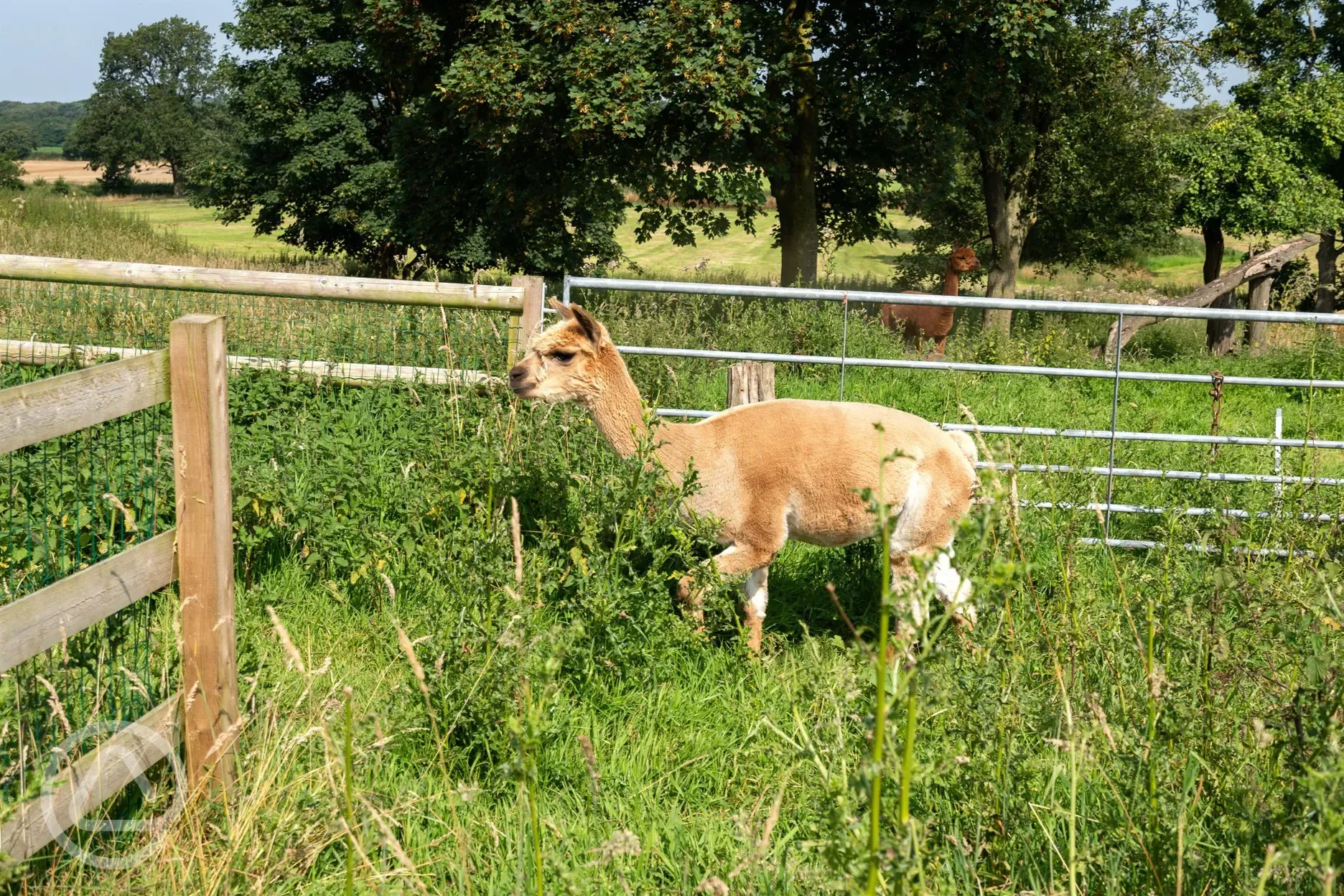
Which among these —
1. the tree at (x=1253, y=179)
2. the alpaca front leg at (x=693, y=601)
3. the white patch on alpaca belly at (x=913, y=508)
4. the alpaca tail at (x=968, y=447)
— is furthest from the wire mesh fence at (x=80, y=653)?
the tree at (x=1253, y=179)

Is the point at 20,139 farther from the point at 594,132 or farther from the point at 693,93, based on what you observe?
the point at 693,93

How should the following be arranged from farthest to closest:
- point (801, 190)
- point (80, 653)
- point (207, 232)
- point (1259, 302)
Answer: point (207, 232) → point (801, 190) → point (1259, 302) → point (80, 653)

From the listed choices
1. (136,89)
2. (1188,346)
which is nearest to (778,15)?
(1188,346)

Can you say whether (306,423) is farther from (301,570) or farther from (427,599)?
(427,599)

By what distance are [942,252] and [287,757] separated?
95.1ft

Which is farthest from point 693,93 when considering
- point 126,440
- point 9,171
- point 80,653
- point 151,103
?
point 151,103

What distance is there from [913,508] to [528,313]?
258cm

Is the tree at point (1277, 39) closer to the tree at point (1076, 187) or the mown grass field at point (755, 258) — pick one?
the tree at point (1076, 187)

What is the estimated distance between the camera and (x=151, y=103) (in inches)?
4500

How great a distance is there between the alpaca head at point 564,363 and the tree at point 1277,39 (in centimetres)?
1942

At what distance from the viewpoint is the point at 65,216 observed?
2602 cm

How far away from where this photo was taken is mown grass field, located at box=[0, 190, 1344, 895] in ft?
8.30

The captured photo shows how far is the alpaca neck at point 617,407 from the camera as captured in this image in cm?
527

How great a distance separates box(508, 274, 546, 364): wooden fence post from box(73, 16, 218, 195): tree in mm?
86681
